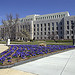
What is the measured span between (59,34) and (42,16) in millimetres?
31329

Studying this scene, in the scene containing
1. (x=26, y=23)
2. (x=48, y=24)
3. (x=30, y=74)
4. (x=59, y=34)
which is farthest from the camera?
(x=26, y=23)

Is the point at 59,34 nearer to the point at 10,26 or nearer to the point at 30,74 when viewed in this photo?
the point at 10,26

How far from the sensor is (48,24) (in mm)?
78375

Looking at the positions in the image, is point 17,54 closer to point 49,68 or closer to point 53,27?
point 49,68

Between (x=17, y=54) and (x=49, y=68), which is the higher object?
(x=17, y=54)

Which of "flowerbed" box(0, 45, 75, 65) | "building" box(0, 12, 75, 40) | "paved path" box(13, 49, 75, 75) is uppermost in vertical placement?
"building" box(0, 12, 75, 40)

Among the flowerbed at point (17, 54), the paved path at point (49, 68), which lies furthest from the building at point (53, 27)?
the paved path at point (49, 68)

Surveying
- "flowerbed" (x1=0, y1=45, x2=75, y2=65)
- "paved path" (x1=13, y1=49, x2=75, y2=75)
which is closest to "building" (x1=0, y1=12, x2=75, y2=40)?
"flowerbed" (x1=0, y1=45, x2=75, y2=65)

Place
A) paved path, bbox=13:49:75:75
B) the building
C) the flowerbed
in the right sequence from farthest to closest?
the building
the flowerbed
paved path, bbox=13:49:75:75

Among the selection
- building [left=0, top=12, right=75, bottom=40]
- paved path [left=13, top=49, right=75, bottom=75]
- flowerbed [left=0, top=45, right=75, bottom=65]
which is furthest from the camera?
building [left=0, top=12, right=75, bottom=40]

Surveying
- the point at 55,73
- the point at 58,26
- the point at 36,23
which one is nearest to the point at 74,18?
the point at 58,26

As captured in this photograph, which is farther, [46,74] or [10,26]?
[10,26]

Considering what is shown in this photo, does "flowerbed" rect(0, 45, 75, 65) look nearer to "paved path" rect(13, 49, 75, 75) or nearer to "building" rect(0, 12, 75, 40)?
"paved path" rect(13, 49, 75, 75)

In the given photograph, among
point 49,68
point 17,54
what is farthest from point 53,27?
point 49,68
